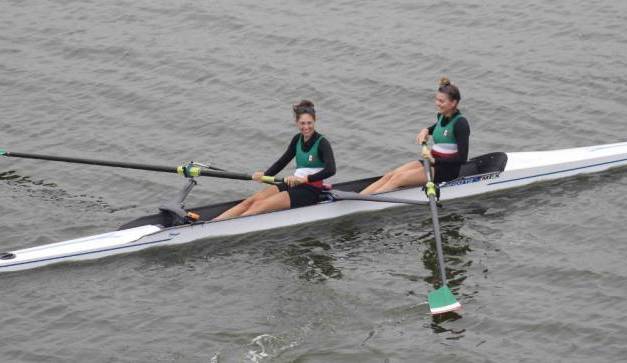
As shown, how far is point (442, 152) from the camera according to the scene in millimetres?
16359

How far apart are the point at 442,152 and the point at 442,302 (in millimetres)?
3471

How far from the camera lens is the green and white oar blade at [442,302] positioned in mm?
13484

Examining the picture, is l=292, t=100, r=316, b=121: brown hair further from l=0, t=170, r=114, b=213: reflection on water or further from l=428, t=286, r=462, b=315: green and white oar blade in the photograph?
l=0, t=170, r=114, b=213: reflection on water

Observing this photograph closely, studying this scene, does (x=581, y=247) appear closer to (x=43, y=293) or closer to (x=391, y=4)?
(x=43, y=293)

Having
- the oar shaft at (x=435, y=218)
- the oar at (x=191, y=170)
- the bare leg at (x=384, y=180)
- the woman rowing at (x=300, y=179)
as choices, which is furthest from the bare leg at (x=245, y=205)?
the oar shaft at (x=435, y=218)

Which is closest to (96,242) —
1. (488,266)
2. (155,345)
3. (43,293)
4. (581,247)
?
(43,293)

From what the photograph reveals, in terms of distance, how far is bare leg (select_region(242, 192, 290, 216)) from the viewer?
1586 cm

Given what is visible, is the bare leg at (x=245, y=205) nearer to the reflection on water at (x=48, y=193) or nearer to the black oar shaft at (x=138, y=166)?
the black oar shaft at (x=138, y=166)

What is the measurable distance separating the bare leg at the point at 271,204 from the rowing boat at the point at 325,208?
0.26 ft

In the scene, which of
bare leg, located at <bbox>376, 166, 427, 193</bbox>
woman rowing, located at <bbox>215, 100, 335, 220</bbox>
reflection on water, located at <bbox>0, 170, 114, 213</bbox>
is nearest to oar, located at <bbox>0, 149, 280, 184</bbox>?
woman rowing, located at <bbox>215, 100, 335, 220</bbox>

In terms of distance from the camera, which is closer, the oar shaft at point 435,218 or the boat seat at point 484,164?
the oar shaft at point 435,218

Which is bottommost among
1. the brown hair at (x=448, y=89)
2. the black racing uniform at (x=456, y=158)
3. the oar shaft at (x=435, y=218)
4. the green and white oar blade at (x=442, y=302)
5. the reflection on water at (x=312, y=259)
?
the green and white oar blade at (x=442, y=302)

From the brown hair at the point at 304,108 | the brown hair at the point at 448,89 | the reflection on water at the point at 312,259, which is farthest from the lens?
the brown hair at the point at 448,89

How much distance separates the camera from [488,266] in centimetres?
1491
